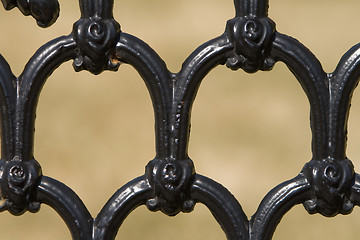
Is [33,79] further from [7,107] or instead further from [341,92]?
[341,92]

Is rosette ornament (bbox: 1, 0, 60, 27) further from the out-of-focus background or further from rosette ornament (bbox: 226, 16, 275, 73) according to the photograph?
the out-of-focus background

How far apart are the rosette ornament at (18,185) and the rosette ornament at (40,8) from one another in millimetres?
65

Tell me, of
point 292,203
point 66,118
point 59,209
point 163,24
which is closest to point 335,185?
point 292,203

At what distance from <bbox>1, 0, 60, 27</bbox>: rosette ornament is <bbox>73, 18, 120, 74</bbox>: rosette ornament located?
0.04 feet

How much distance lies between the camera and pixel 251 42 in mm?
379

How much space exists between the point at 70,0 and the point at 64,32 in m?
0.07

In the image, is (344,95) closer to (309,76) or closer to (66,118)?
(309,76)

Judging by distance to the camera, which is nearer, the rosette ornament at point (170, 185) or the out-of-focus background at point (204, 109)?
the rosette ornament at point (170, 185)

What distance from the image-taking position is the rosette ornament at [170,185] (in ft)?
1.25

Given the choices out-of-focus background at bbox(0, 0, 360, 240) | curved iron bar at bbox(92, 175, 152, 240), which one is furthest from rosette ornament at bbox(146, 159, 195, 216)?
out-of-focus background at bbox(0, 0, 360, 240)

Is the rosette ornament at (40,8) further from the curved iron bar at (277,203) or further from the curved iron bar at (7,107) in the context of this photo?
the curved iron bar at (277,203)

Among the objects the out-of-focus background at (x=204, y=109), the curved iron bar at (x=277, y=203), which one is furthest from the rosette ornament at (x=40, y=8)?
the out-of-focus background at (x=204, y=109)

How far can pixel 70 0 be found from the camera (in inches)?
43.1

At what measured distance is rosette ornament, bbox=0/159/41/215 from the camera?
Result: 384 mm
